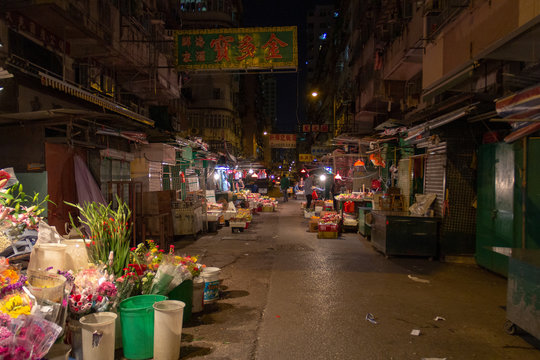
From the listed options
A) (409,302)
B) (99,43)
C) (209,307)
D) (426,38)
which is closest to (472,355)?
(409,302)

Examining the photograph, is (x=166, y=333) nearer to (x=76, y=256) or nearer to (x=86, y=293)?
(x=86, y=293)

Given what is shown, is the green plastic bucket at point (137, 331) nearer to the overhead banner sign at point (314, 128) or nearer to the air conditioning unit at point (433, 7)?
the air conditioning unit at point (433, 7)

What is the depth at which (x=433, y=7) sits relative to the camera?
1033cm

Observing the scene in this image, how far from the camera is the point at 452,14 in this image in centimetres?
923

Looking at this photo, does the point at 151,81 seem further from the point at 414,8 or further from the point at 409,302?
the point at 409,302

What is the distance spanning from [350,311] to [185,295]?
283 cm

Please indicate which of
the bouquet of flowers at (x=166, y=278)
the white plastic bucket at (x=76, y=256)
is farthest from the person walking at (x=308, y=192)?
the white plastic bucket at (x=76, y=256)

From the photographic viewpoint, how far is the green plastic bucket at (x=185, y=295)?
5109mm

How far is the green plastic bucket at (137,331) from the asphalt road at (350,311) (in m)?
0.49

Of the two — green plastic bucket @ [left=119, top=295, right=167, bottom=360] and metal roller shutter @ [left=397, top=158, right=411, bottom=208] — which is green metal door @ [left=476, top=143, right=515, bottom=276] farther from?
green plastic bucket @ [left=119, top=295, right=167, bottom=360]

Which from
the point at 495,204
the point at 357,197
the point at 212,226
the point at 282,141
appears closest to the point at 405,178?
the point at 357,197

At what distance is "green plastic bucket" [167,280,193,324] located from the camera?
5.11 metres

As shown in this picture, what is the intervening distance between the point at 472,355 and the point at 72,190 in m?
8.50

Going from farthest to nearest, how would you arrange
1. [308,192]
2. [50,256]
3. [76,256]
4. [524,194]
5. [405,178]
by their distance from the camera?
[308,192] < [405,178] < [524,194] < [76,256] < [50,256]
